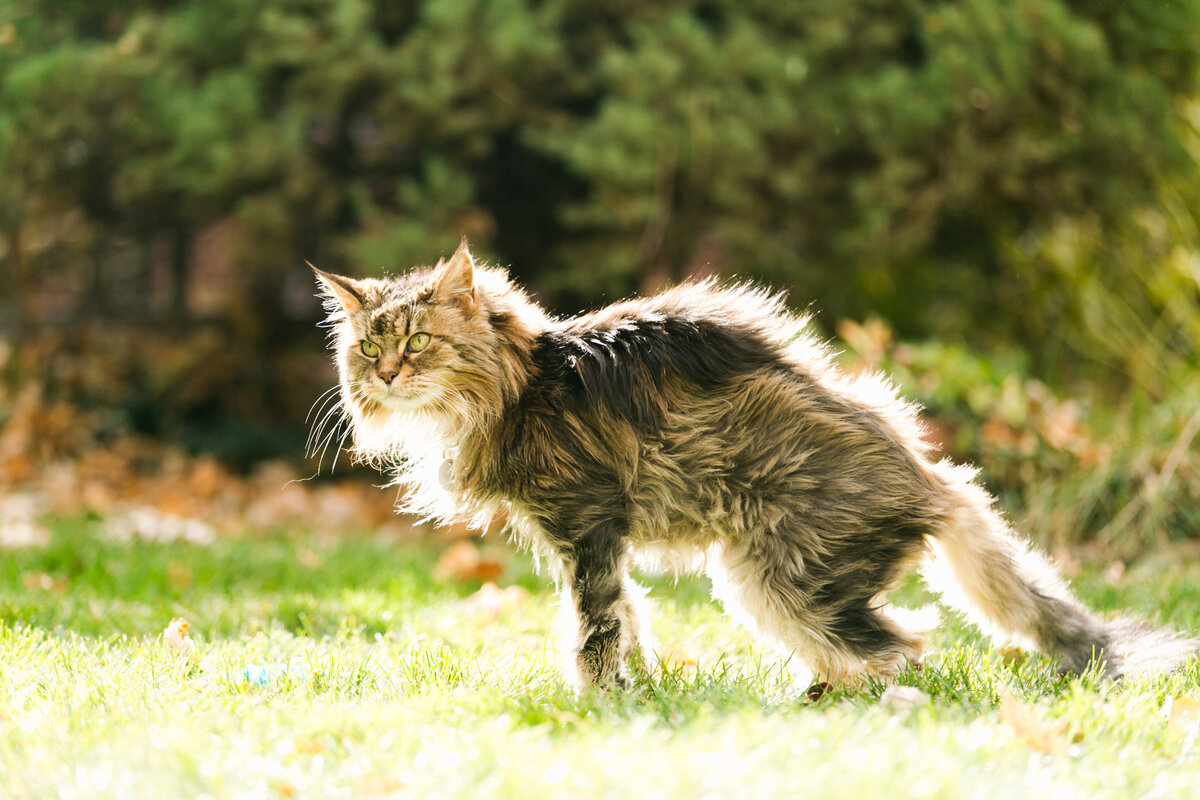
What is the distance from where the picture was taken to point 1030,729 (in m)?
2.41

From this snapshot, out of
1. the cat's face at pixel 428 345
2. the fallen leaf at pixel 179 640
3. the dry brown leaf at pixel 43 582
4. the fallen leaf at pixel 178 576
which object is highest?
the cat's face at pixel 428 345

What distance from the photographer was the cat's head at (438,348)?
324 cm

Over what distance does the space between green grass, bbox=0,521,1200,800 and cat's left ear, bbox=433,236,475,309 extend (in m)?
1.19

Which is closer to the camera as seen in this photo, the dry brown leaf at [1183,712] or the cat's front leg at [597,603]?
the dry brown leaf at [1183,712]

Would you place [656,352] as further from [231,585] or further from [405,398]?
[231,585]

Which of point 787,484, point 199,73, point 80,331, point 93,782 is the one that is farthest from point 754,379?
point 80,331

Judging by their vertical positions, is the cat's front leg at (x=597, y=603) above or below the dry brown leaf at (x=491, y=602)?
above

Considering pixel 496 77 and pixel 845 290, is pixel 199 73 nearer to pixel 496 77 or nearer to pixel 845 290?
pixel 496 77

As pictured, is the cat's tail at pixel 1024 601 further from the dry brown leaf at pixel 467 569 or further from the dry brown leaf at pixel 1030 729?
the dry brown leaf at pixel 467 569

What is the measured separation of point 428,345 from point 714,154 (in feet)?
14.4

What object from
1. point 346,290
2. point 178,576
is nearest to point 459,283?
point 346,290

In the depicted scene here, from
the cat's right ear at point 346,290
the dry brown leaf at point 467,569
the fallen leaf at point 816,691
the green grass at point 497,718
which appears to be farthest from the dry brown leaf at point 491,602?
the fallen leaf at point 816,691

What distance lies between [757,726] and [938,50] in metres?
6.01

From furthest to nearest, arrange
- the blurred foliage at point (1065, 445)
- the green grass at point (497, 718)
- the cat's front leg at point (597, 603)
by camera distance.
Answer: the blurred foliage at point (1065, 445) < the cat's front leg at point (597, 603) < the green grass at point (497, 718)
